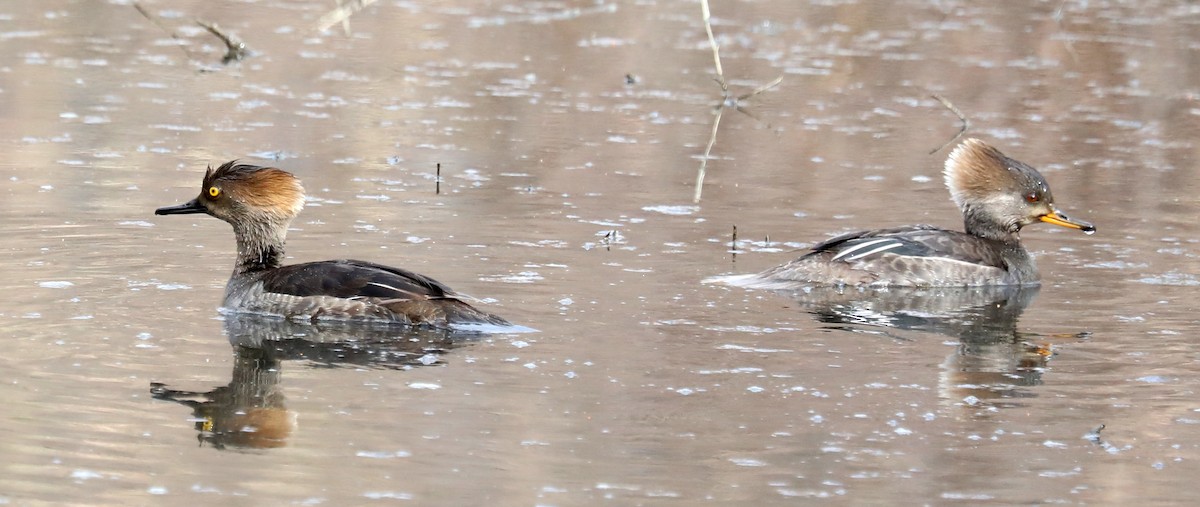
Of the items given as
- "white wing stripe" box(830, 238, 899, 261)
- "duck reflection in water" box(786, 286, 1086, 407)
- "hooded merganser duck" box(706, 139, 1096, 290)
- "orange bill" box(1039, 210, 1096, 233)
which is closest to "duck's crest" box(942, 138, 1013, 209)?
"hooded merganser duck" box(706, 139, 1096, 290)

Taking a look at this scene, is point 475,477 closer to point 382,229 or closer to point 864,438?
point 864,438

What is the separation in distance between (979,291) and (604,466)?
15.9ft

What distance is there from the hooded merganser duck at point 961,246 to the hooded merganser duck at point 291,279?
203cm

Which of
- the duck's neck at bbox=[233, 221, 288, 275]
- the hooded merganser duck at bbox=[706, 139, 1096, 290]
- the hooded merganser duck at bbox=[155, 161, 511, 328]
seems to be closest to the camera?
the hooded merganser duck at bbox=[155, 161, 511, 328]

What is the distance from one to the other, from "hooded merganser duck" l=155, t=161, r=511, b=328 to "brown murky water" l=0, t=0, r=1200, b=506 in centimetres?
25

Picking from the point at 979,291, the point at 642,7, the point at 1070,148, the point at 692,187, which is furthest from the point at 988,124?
the point at 642,7

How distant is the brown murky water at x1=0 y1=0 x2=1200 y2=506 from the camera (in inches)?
267

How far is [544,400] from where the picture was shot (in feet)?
24.7

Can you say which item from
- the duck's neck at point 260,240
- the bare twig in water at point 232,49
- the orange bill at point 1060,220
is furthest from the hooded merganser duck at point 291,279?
the bare twig in water at point 232,49

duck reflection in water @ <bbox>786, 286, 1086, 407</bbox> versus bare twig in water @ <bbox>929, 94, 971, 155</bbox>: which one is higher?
bare twig in water @ <bbox>929, 94, 971, 155</bbox>

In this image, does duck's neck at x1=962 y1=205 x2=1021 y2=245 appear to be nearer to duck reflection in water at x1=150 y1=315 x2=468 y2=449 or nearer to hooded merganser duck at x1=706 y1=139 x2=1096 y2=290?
hooded merganser duck at x1=706 y1=139 x2=1096 y2=290

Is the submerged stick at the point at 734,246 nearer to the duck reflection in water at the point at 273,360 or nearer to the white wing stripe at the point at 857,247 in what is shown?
the white wing stripe at the point at 857,247

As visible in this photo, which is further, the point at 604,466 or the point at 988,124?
the point at 988,124

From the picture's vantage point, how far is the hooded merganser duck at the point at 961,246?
413 inches
